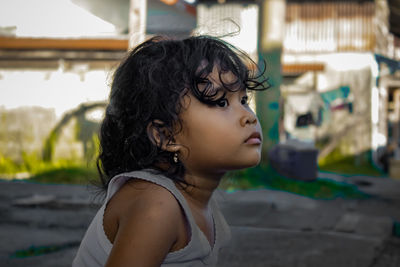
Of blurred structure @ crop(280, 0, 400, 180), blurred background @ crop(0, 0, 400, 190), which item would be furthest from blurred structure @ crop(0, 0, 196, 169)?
blurred structure @ crop(280, 0, 400, 180)

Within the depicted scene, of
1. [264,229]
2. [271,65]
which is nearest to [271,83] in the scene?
[271,65]

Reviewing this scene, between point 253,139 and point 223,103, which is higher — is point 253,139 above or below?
below

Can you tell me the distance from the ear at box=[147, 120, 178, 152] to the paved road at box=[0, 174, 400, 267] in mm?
721

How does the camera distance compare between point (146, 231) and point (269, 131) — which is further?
point (269, 131)

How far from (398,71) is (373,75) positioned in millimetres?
1686

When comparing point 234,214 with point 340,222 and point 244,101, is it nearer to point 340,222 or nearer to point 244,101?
point 340,222

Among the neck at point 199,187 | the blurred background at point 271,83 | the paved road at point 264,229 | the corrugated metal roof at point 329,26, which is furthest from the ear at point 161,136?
the corrugated metal roof at point 329,26

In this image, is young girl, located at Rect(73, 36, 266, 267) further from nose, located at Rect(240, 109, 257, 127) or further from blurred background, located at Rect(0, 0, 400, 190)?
blurred background, located at Rect(0, 0, 400, 190)

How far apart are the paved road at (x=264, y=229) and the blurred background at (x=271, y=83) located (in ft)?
5.60

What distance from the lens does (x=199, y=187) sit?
1632mm

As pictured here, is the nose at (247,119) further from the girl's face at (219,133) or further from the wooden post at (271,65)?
the wooden post at (271,65)

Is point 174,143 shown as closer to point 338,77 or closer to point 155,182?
point 155,182

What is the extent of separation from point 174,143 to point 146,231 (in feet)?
1.26

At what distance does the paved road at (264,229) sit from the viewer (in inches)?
127
